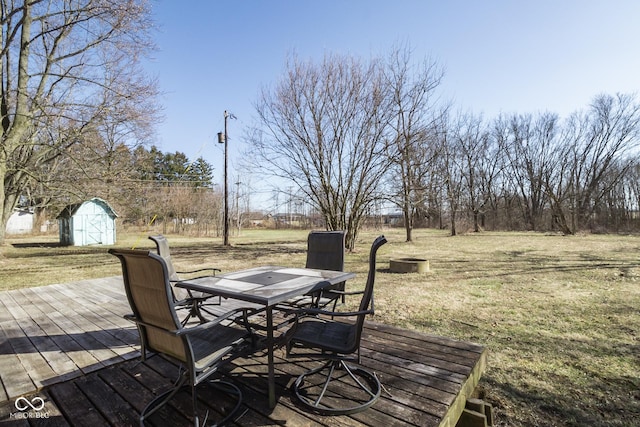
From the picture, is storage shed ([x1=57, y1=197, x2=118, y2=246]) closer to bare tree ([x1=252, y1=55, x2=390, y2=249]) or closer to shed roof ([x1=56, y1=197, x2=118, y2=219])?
shed roof ([x1=56, y1=197, x2=118, y2=219])

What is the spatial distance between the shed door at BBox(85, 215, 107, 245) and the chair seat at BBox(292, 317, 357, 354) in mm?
18772

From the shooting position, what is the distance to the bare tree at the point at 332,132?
35.5ft

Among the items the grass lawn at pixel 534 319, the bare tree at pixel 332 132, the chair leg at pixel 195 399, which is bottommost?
the grass lawn at pixel 534 319

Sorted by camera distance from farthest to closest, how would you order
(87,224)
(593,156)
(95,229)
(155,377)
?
(593,156)
(95,229)
(87,224)
(155,377)

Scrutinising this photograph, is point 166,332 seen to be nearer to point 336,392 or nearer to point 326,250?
point 336,392

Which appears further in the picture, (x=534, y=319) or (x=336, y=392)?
(x=534, y=319)

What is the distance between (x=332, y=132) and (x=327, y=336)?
984 cm

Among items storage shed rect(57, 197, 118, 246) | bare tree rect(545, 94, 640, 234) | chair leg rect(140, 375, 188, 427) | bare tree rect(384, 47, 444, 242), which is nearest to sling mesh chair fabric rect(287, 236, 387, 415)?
chair leg rect(140, 375, 188, 427)

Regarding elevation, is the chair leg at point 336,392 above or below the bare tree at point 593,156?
below

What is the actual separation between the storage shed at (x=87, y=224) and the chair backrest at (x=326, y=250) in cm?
1624

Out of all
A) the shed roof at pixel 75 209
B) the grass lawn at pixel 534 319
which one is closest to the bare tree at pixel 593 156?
the grass lawn at pixel 534 319

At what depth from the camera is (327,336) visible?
2.03 m

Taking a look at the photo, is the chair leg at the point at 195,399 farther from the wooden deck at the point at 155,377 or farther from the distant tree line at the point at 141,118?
the distant tree line at the point at 141,118

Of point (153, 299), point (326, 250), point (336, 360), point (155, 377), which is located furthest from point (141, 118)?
point (336, 360)
